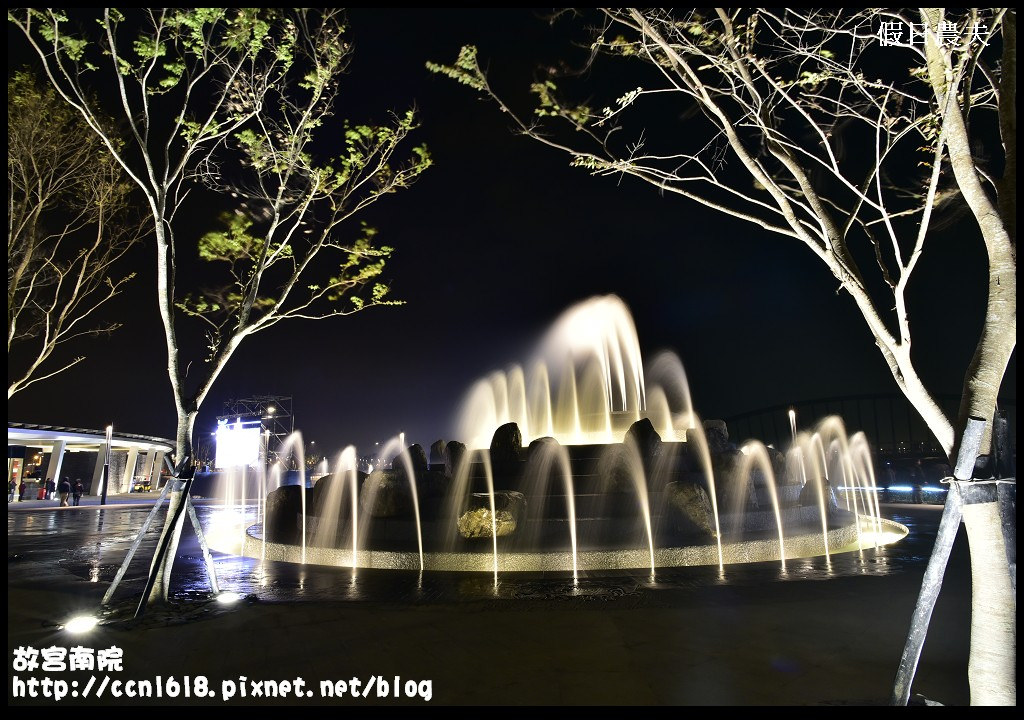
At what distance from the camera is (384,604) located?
8.22 metres

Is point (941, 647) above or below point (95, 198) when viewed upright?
below

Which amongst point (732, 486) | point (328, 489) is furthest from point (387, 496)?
point (732, 486)

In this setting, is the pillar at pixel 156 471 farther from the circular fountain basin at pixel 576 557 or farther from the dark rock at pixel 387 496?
the circular fountain basin at pixel 576 557

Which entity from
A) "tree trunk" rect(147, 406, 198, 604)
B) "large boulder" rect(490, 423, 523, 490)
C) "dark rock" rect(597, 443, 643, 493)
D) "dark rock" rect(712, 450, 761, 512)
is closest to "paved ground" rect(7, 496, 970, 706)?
"tree trunk" rect(147, 406, 198, 604)

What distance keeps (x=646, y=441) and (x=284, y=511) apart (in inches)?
357

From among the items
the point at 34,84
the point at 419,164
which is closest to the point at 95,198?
the point at 34,84

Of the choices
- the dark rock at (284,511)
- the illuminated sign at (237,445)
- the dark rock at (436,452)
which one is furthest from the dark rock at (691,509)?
the illuminated sign at (237,445)

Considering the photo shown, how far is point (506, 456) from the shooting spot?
1512cm

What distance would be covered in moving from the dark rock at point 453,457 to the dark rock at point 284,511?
138 inches

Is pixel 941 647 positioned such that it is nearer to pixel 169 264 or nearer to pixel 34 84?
pixel 169 264

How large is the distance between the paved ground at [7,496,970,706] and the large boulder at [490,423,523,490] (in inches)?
179

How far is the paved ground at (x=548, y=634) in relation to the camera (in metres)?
5.11
